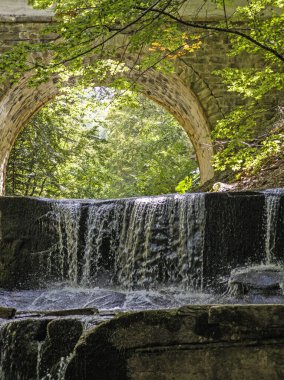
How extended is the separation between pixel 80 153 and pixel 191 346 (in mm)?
11805

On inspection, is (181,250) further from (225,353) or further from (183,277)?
(225,353)

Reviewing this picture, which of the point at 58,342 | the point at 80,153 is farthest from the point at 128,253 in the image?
the point at 80,153

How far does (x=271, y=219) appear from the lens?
6.20 metres

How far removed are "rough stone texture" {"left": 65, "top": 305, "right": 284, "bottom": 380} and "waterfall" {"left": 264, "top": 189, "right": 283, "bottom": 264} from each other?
3.92 meters

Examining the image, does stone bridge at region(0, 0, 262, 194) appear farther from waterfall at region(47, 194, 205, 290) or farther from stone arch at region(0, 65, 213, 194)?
waterfall at region(47, 194, 205, 290)

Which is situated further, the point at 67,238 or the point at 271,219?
the point at 67,238

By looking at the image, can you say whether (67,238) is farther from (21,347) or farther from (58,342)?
(58,342)

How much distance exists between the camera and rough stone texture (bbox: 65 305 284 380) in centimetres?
227

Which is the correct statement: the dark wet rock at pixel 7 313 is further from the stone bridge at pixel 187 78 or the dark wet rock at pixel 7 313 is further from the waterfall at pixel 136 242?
the stone bridge at pixel 187 78

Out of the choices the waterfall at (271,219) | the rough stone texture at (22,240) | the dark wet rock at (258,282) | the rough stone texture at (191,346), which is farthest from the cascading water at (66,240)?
the rough stone texture at (191,346)

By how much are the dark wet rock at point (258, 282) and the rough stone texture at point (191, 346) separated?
9.79 ft

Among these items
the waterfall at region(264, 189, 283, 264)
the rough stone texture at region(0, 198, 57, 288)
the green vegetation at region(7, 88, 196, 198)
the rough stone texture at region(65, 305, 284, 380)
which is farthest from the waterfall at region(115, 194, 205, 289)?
the rough stone texture at region(65, 305, 284, 380)

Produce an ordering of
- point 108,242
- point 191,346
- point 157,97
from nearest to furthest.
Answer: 1. point 191,346
2. point 108,242
3. point 157,97

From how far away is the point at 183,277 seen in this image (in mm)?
6336
